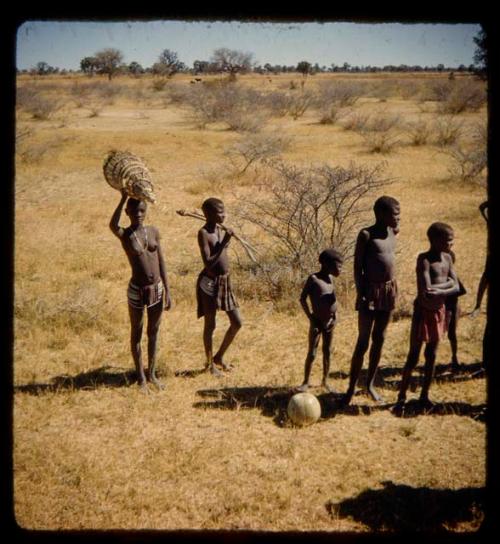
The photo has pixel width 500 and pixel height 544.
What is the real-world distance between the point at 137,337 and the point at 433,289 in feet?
8.76

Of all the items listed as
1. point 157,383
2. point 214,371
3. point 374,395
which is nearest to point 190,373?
point 214,371

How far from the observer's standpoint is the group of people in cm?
398

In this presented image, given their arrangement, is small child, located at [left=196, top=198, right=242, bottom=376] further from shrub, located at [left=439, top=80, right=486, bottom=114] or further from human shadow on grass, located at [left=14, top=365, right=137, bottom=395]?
shrub, located at [left=439, top=80, right=486, bottom=114]

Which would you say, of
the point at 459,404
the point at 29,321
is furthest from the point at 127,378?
the point at 459,404

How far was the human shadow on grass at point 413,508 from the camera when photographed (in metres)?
3.12

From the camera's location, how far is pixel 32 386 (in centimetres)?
480

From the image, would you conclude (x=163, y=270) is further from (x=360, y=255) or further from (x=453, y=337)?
(x=453, y=337)

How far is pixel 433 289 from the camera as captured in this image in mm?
3934

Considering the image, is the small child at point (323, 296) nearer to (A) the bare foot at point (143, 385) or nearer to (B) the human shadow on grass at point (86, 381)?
(A) the bare foot at point (143, 385)

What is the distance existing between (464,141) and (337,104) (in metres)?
11.4

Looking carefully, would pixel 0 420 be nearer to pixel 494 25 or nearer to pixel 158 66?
pixel 494 25

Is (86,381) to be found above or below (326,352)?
below

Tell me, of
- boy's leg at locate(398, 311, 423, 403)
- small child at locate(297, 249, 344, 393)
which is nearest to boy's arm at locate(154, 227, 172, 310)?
small child at locate(297, 249, 344, 393)

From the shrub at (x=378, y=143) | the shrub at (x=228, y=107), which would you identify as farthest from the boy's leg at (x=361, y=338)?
the shrub at (x=228, y=107)
